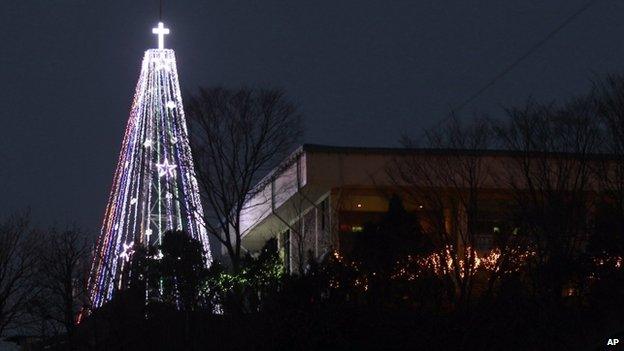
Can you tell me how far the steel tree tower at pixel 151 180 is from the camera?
115 feet

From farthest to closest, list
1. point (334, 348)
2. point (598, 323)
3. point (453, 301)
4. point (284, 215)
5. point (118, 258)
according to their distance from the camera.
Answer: point (284, 215), point (118, 258), point (453, 301), point (334, 348), point (598, 323)

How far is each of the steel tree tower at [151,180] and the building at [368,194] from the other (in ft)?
12.3

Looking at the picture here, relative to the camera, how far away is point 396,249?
28188 mm

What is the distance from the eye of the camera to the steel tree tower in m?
35.0

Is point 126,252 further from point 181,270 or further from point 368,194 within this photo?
point 368,194

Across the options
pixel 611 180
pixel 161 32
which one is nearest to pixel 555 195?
pixel 611 180

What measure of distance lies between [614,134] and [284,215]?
59.5 feet

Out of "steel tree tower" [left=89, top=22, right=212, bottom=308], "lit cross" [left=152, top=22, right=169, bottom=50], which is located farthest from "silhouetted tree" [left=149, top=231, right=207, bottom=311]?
"lit cross" [left=152, top=22, right=169, bottom=50]

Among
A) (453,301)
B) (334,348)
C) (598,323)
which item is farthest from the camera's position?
(453,301)

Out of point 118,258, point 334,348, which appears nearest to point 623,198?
point 334,348

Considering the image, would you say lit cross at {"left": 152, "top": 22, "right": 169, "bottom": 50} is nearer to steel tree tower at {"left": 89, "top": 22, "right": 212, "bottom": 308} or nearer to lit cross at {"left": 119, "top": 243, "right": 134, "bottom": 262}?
steel tree tower at {"left": 89, "top": 22, "right": 212, "bottom": 308}

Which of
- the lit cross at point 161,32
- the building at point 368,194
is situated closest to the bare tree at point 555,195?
the building at point 368,194

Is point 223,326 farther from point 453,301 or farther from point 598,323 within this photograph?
point 598,323

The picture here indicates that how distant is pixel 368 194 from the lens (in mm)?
37625
